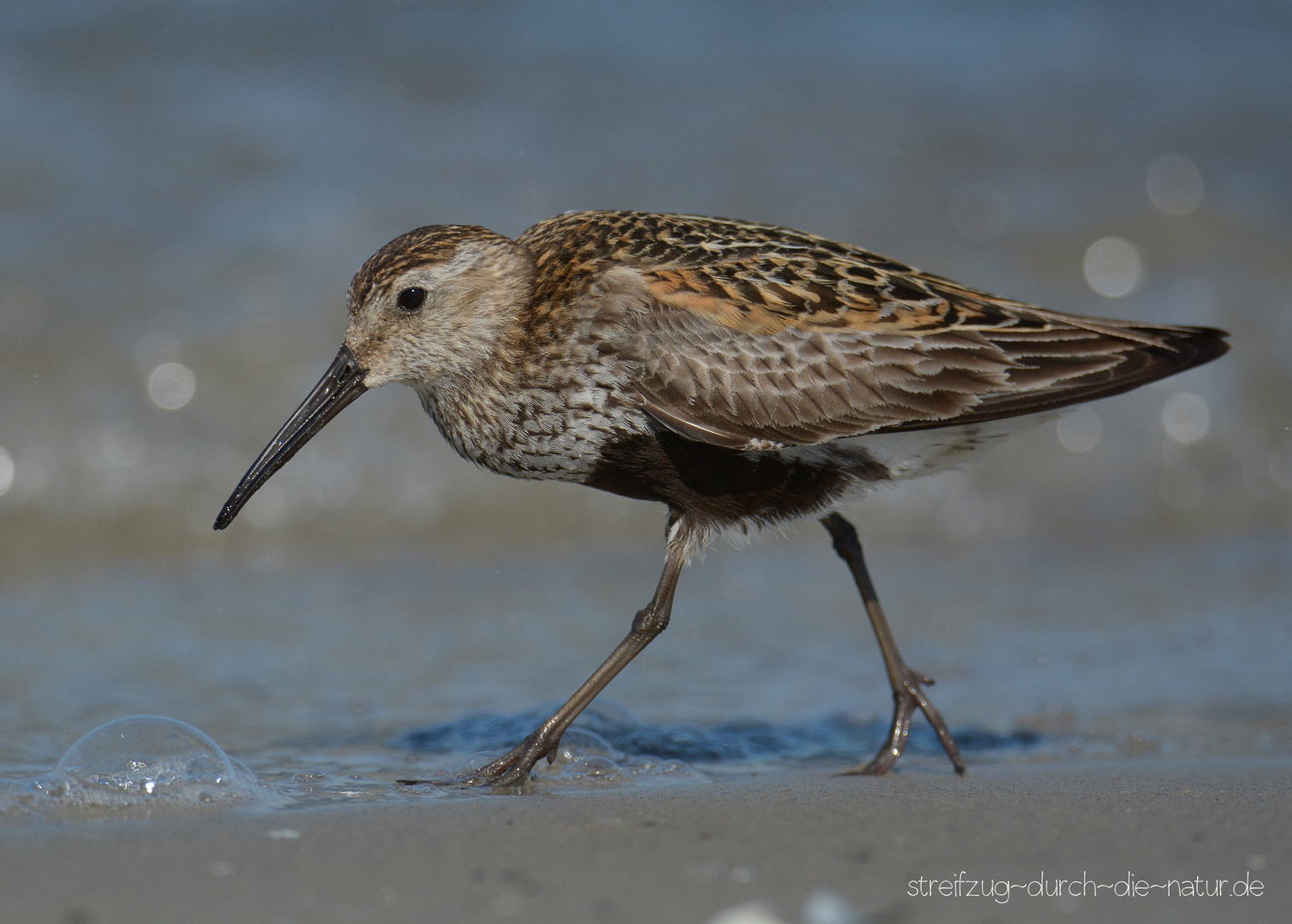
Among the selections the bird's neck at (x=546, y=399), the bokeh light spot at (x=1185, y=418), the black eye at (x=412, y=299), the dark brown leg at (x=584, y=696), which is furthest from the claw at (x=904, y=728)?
the bokeh light spot at (x=1185, y=418)

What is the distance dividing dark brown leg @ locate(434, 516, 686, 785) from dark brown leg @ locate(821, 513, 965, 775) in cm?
69

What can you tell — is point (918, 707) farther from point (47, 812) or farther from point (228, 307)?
point (228, 307)

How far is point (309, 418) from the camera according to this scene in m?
5.75

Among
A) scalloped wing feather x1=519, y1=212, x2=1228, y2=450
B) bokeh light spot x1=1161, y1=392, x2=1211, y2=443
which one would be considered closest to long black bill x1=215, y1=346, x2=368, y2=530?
scalloped wing feather x1=519, y1=212, x2=1228, y2=450

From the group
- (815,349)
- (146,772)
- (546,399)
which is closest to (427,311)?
(546,399)

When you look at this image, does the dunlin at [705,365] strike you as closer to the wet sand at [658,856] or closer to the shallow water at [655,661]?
the shallow water at [655,661]

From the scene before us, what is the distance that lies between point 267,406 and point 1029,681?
18.2ft

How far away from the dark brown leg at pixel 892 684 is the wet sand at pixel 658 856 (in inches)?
27.1

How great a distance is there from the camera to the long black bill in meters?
5.70

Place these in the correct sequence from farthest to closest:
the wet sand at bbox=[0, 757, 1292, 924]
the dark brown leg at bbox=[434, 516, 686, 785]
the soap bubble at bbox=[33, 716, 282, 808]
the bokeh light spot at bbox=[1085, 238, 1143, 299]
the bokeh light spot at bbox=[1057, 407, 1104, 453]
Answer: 1. the bokeh light spot at bbox=[1085, 238, 1143, 299]
2. the bokeh light spot at bbox=[1057, 407, 1104, 453]
3. the dark brown leg at bbox=[434, 516, 686, 785]
4. the soap bubble at bbox=[33, 716, 282, 808]
5. the wet sand at bbox=[0, 757, 1292, 924]

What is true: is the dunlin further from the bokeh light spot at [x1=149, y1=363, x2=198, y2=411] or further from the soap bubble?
the bokeh light spot at [x1=149, y1=363, x2=198, y2=411]

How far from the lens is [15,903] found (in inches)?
144

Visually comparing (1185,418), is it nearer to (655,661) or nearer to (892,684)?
(655,661)

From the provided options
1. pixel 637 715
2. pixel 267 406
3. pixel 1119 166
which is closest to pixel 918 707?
pixel 637 715
